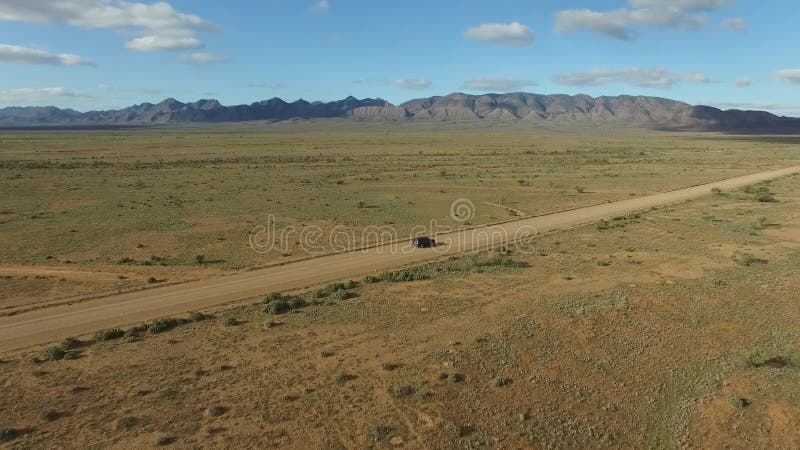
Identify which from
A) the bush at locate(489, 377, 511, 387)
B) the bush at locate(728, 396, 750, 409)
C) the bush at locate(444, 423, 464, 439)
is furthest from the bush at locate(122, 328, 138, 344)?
the bush at locate(728, 396, 750, 409)

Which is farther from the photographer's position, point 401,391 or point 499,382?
point 499,382

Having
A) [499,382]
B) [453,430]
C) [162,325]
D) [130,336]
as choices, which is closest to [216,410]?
[453,430]

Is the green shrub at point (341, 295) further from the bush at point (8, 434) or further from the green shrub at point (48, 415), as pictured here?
the bush at point (8, 434)

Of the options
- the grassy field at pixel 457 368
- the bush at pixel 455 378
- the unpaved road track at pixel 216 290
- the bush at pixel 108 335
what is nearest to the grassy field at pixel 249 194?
the unpaved road track at pixel 216 290

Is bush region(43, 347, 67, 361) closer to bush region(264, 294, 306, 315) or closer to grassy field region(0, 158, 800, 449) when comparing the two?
grassy field region(0, 158, 800, 449)

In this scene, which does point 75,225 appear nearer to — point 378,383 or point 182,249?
point 182,249

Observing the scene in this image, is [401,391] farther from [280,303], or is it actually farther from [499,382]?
[280,303]
